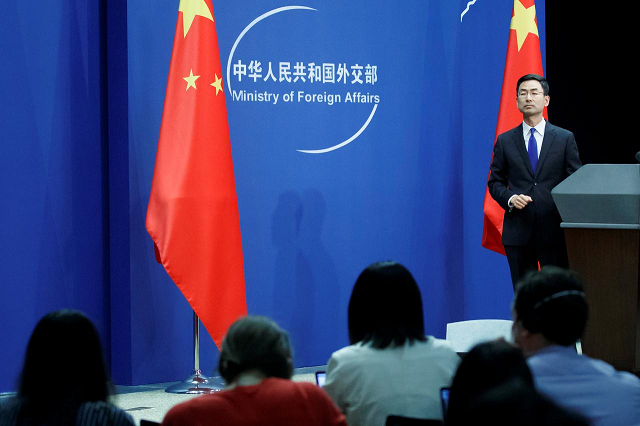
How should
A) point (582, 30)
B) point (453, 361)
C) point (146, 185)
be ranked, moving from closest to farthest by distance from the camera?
point (453, 361) → point (146, 185) → point (582, 30)

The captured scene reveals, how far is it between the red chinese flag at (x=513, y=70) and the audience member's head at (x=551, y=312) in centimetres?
382

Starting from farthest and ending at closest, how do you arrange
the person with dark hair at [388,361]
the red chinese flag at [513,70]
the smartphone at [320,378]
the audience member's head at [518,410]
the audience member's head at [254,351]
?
the red chinese flag at [513,70] → the smartphone at [320,378] → the person with dark hair at [388,361] → the audience member's head at [254,351] → the audience member's head at [518,410]

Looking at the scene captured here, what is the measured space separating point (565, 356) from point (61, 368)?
1194 mm

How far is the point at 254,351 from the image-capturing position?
82.7 inches

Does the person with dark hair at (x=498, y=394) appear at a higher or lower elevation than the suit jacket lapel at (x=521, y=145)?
lower

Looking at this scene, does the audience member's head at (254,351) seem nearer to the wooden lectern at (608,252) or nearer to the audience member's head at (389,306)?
the audience member's head at (389,306)

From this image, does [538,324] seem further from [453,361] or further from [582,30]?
[582,30]

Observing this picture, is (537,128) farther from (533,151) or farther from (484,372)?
(484,372)

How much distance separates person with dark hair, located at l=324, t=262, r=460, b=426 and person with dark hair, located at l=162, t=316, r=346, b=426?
0.36 metres

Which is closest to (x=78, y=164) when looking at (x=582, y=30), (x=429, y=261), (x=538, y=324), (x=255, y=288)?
(x=255, y=288)

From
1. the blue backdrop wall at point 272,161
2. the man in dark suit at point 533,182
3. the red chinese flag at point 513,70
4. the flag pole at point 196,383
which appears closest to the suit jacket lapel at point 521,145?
the man in dark suit at point 533,182

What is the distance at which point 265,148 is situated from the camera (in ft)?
18.9

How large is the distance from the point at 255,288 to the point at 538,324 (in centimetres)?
353

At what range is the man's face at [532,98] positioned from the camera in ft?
17.3
